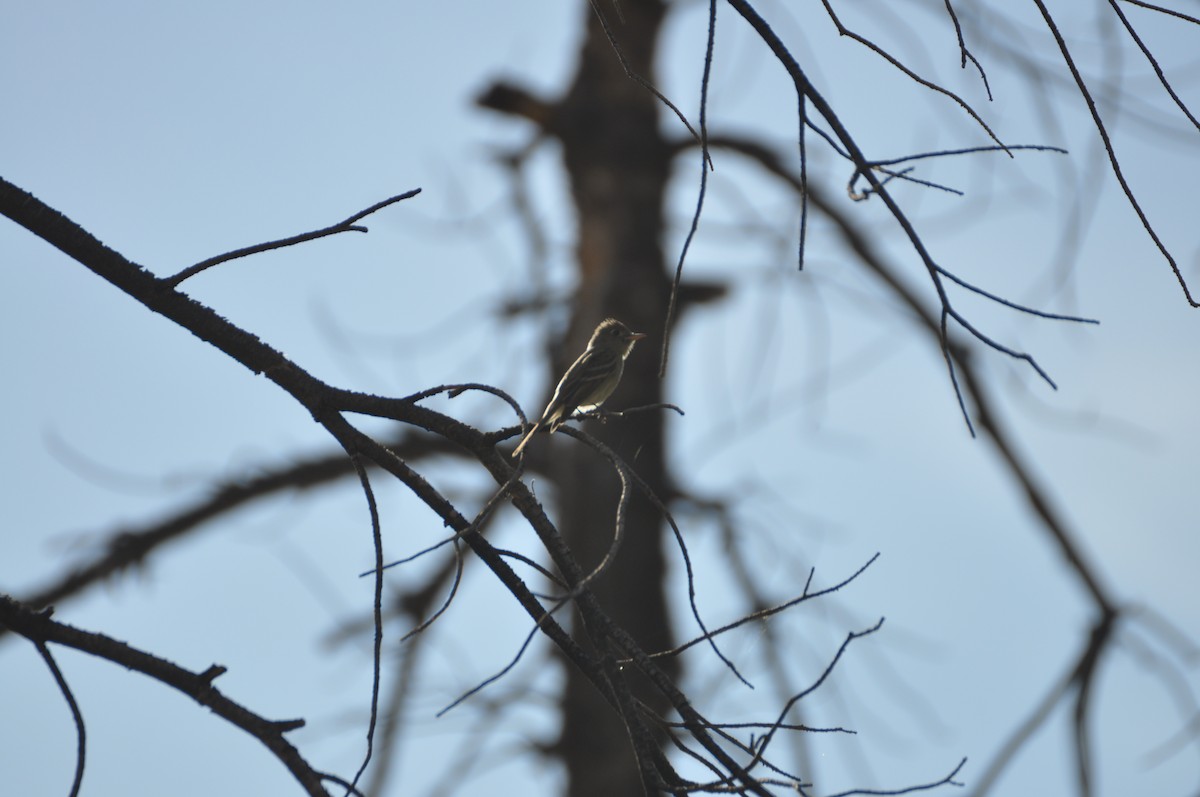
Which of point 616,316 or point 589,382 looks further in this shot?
point 616,316

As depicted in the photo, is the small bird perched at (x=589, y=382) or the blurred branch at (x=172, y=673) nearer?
the blurred branch at (x=172, y=673)

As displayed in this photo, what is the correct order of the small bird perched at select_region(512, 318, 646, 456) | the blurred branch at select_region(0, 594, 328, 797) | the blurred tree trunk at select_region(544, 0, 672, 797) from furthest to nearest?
the blurred tree trunk at select_region(544, 0, 672, 797) → the small bird perched at select_region(512, 318, 646, 456) → the blurred branch at select_region(0, 594, 328, 797)

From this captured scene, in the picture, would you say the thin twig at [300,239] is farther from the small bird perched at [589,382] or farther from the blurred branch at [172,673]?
the small bird perched at [589,382]

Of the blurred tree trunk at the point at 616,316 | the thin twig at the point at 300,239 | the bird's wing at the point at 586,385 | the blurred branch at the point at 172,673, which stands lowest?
the blurred branch at the point at 172,673

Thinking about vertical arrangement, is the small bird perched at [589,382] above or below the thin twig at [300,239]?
above

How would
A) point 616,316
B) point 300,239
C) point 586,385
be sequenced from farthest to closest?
1. point 616,316
2. point 586,385
3. point 300,239

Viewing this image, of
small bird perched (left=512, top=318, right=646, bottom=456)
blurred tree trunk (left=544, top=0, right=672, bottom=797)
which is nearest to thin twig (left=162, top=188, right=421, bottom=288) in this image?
small bird perched (left=512, top=318, right=646, bottom=456)

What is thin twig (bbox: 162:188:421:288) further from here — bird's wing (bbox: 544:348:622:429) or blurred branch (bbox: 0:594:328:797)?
bird's wing (bbox: 544:348:622:429)

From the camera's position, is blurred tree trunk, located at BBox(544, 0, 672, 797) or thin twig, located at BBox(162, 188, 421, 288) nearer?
thin twig, located at BBox(162, 188, 421, 288)

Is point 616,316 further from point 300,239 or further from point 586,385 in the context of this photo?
point 300,239

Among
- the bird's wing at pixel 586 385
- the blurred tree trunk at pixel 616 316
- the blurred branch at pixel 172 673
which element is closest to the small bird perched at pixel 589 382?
the bird's wing at pixel 586 385

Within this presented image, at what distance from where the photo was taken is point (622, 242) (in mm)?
7328

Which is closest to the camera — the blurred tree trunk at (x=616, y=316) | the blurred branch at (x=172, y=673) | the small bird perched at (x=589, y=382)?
the blurred branch at (x=172, y=673)

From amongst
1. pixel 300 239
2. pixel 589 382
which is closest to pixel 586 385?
pixel 589 382
